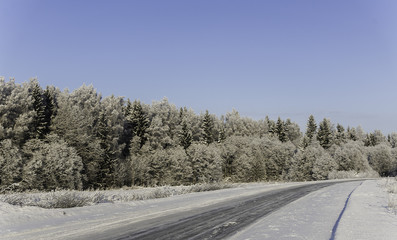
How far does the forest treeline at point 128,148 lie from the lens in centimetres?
4009

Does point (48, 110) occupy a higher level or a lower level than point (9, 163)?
higher

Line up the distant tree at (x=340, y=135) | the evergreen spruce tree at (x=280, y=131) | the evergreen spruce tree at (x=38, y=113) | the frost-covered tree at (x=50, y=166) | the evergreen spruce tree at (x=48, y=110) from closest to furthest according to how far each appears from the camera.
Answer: the frost-covered tree at (x=50, y=166) < the evergreen spruce tree at (x=38, y=113) < the evergreen spruce tree at (x=48, y=110) < the evergreen spruce tree at (x=280, y=131) < the distant tree at (x=340, y=135)

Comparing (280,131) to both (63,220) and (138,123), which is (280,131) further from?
(63,220)

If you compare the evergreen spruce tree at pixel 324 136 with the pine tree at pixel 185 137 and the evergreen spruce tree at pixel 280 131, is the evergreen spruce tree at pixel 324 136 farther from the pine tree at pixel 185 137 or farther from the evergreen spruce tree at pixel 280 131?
the pine tree at pixel 185 137

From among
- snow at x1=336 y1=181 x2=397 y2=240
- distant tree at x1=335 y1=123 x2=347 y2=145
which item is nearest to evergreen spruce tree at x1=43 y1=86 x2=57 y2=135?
snow at x1=336 y1=181 x2=397 y2=240

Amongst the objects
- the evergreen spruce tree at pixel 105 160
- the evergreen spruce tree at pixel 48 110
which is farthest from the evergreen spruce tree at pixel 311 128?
the evergreen spruce tree at pixel 48 110

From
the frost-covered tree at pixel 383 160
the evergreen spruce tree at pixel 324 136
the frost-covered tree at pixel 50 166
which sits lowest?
the frost-covered tree at pixel 383 160

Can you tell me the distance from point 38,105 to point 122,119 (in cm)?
1818

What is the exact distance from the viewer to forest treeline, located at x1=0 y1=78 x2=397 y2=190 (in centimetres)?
4009

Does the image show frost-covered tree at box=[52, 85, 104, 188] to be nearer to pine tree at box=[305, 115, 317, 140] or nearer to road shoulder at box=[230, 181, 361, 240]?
road shoulder at box=[230, 181, 361, 240]

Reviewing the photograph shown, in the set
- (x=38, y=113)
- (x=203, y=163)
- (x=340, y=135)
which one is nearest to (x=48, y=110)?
(x=38, y=113)

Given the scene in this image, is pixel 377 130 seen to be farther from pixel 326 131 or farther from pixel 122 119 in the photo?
pixel 122 119

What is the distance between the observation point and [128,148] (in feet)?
206

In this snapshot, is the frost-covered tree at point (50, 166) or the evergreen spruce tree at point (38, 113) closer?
the frost-covered tree at point (50, 166)
